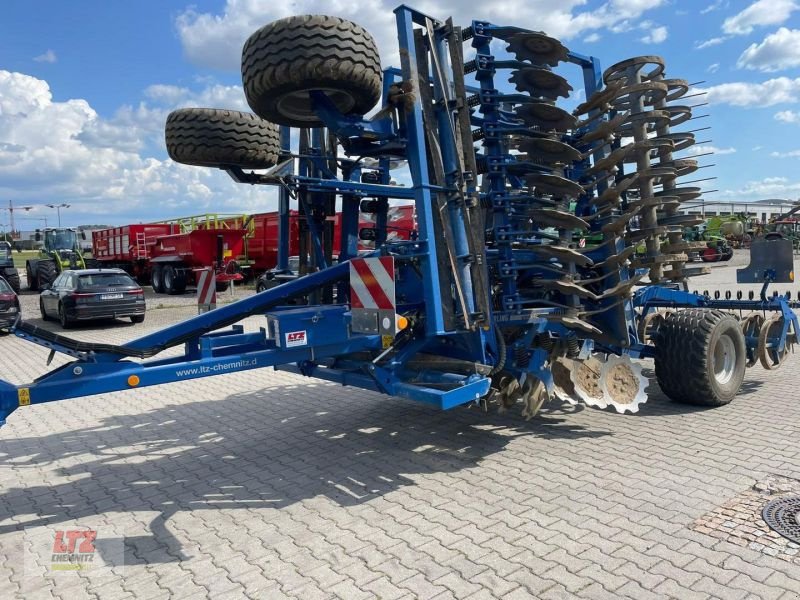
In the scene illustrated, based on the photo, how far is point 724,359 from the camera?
608 centimetres

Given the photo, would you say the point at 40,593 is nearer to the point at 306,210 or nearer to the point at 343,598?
the point at 343,598

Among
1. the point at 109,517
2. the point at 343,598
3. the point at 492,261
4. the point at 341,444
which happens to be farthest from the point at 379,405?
the point at 343,598

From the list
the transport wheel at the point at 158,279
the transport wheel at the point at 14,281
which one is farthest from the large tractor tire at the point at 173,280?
the transport wheel at the point at 14,281

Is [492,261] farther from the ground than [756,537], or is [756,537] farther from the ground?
[492,261]

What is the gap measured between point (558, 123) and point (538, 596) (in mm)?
3620

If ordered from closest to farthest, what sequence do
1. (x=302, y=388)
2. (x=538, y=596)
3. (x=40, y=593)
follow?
(x=538, y=596) → (x=40, y=593) → (x=302, y=388)

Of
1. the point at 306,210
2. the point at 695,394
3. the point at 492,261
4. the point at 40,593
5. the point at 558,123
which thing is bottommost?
the point at 40,593

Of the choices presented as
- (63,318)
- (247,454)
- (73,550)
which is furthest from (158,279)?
(73,550)

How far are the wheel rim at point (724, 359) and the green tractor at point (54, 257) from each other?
24.0 m

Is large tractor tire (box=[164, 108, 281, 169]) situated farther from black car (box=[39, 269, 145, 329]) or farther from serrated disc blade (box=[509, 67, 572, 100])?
black car (box=[39, 269, 145, 329])

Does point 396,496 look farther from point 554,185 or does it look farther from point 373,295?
point 554,185

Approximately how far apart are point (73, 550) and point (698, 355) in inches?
204

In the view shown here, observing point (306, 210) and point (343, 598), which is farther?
point (306, 210)

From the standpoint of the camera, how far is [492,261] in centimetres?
496
